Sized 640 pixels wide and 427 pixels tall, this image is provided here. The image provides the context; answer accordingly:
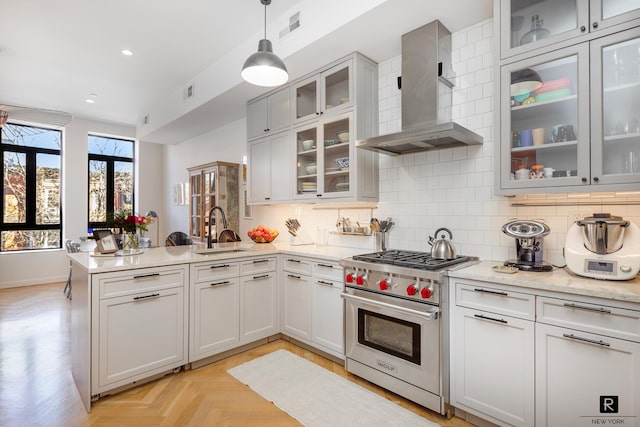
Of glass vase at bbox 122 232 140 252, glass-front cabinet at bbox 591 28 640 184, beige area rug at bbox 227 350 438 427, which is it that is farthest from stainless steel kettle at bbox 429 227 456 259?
glass vase at bbox 122 232 140 252

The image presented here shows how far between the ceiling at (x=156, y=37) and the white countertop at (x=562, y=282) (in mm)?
1854

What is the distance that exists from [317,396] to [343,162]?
1.95 m

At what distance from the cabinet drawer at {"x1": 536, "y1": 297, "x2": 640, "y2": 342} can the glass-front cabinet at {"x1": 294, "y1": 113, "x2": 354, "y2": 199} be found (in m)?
1.71

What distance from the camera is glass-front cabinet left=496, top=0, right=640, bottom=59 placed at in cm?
175

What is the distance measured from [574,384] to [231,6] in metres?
3.62

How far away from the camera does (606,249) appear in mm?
1757

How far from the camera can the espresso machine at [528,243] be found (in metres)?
2.02

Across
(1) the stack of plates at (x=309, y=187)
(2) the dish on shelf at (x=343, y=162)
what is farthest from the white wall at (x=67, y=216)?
(2) the dish on shelf at (x=343, y=162)

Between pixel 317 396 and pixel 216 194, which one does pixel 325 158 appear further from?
pixel 216 194

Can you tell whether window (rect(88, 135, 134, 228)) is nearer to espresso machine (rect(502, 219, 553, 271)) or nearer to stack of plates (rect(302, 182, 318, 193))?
stack of plates (rect(302, 182, 318, 193))

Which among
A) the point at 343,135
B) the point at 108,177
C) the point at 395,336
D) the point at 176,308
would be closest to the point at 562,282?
the point at 395,336

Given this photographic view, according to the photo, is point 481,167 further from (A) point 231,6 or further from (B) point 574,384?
(A) point 231,6

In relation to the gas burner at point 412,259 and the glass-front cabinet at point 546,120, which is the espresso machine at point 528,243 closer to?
the glass-front cabinet at point 546,120

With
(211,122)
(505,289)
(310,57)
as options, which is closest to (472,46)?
(310,57)
